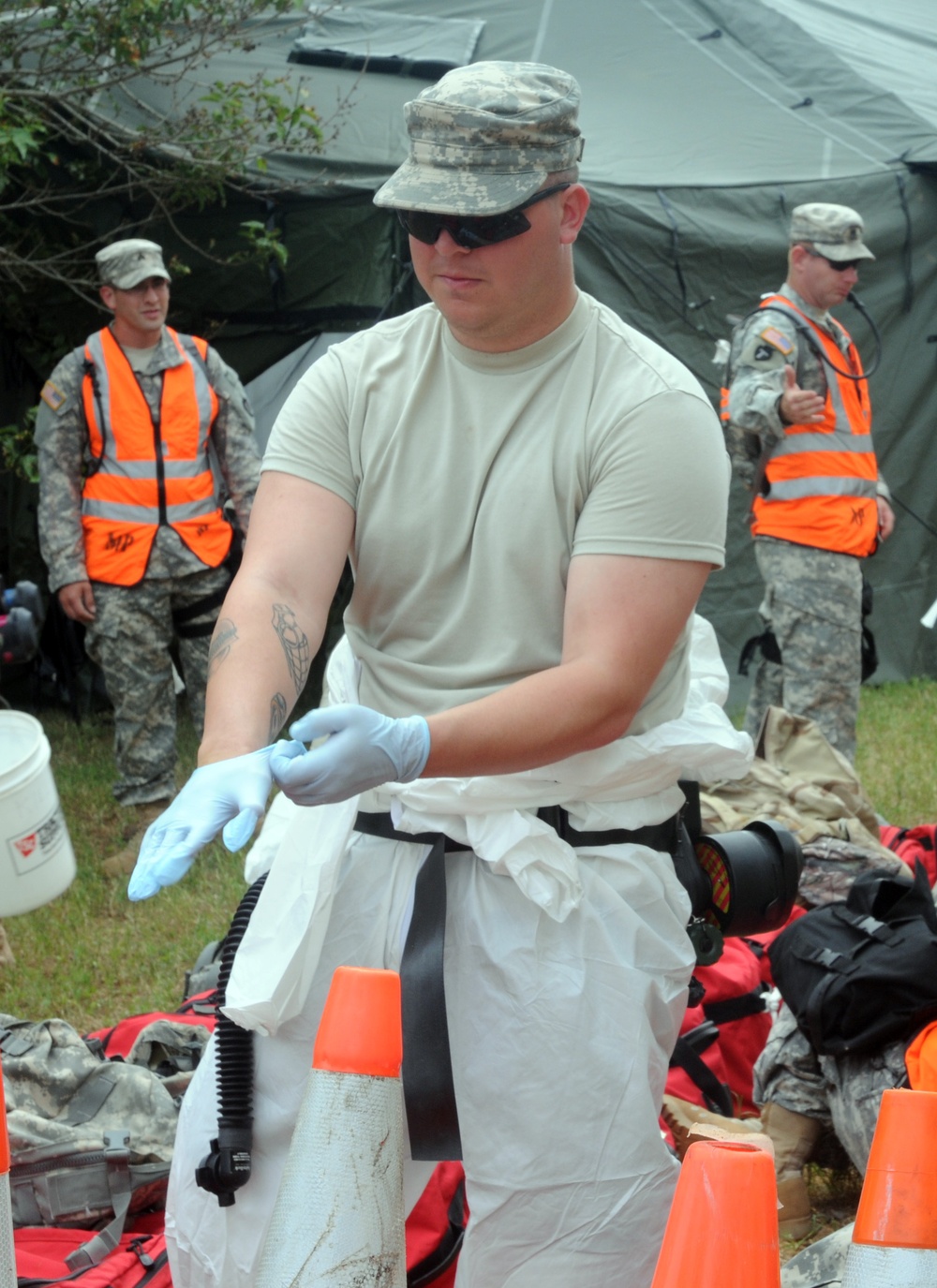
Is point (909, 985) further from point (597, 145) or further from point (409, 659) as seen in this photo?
point (597, 145)

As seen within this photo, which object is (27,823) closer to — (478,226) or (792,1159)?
(792,1159)

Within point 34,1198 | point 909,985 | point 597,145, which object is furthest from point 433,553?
point 597,145

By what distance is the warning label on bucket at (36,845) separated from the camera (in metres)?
4.23

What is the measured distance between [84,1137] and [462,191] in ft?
6.65

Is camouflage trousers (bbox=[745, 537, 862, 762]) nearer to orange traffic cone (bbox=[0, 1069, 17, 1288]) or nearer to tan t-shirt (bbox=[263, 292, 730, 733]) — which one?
tan t-shirt (bbox=[263, 292, 730, 733])

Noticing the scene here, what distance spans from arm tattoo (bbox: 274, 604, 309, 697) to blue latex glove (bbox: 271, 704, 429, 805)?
366mm

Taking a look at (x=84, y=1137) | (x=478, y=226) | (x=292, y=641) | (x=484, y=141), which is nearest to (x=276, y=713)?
(x=292, y=641)

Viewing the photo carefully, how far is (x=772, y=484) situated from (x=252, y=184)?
9.16 feet

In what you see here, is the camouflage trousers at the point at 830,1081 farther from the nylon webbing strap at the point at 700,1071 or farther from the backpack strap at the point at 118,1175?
the backpack strap at the point at 118,1175

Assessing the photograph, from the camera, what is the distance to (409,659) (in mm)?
2164

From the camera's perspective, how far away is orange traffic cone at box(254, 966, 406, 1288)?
128cm

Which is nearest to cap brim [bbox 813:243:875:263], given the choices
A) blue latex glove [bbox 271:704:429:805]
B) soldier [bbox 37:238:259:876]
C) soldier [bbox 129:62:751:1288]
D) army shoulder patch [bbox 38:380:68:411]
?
soldier [bbox 37:238:259:876]

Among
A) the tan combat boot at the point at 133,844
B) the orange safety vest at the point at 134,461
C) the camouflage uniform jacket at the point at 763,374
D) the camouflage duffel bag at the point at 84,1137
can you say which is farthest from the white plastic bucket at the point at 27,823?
the camouflage uniform jacket at the point at 763,374

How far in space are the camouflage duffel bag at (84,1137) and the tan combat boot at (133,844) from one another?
5.67ft
